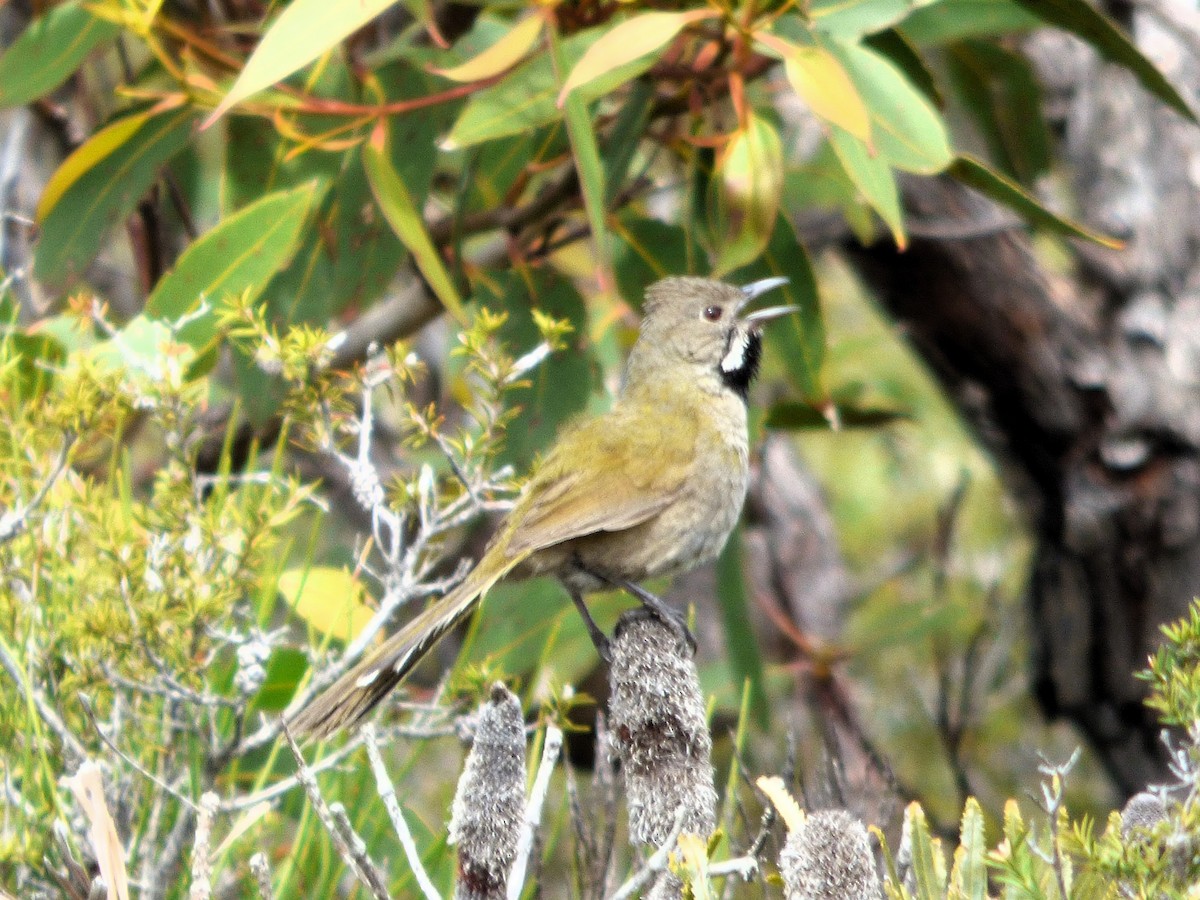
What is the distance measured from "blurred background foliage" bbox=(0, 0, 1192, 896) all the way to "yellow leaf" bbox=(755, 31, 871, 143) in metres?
0.01

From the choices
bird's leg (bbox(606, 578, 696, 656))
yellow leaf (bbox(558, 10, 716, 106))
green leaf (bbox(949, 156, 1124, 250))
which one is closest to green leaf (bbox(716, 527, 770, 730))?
bird's leg (bbox(606, 578, 696, 656))

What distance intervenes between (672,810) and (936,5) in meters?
2.75

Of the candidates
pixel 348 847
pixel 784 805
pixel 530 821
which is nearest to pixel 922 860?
pixel 784 805

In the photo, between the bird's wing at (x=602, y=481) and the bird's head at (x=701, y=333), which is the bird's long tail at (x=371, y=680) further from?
the bird's head at (x=701, y=333)

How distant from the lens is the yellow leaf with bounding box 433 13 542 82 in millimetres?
3203

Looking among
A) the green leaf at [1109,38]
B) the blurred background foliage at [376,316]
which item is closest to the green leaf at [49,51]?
the blurred background foliage at [376,316]

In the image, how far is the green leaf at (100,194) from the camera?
13.0ft

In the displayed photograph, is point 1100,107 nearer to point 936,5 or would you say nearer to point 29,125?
point 936,5

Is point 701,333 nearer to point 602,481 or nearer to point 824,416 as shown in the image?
point 824,416

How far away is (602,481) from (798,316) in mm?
777

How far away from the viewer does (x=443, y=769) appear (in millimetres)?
5730

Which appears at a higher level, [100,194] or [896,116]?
[100,194]

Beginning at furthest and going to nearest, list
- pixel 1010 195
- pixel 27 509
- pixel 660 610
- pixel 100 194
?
1. pixel 100 194
2. pixel 1010 195
3. pixel 660 610
4. pixel 27 509

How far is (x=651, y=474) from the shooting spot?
3.88 m
